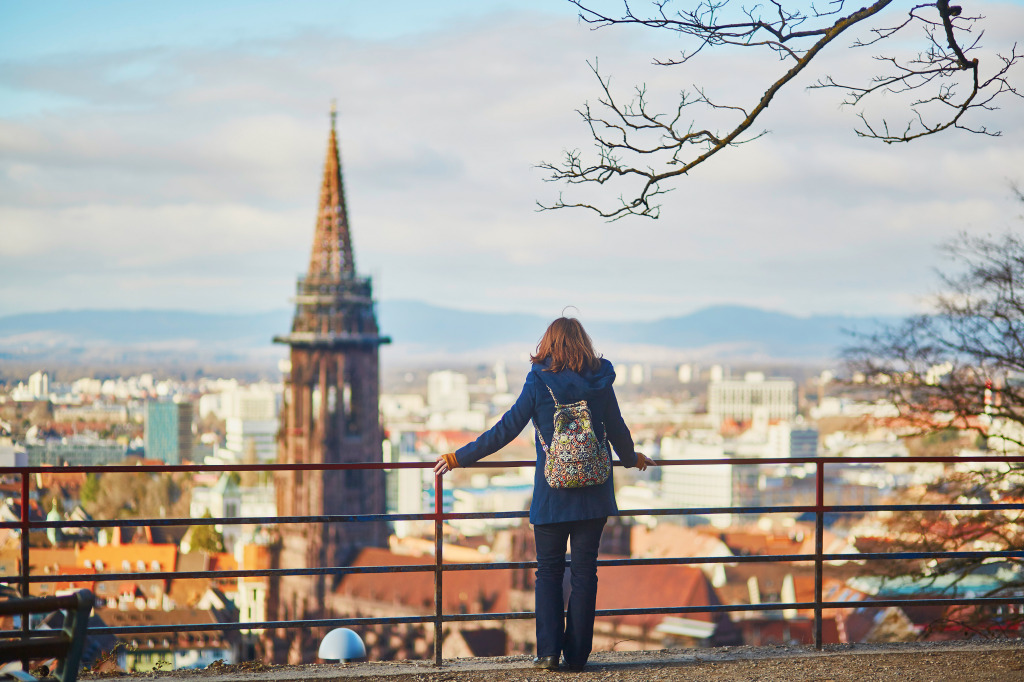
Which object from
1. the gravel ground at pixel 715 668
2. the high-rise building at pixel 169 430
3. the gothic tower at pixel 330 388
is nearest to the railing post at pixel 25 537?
the gravel ground at pixel 715 668

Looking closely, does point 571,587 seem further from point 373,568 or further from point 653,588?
point 653,588

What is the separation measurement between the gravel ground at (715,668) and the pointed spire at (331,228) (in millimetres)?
55612

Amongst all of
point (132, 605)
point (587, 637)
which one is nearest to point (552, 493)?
point (587, 637)

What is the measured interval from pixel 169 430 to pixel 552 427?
94.1 meters

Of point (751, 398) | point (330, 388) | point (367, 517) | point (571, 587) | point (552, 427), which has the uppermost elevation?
point (552, 427)

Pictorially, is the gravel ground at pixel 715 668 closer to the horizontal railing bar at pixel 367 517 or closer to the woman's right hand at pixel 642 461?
the horizontal railing bar at pixel 367 517

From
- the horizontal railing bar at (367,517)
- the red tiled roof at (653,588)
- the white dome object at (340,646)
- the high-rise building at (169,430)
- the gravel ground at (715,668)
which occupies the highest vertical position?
the horizontal railing bar at (367,517)

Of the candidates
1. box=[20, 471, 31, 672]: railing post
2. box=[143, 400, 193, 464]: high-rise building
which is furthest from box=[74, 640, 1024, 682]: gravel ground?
box=[143, 400, 193, 464]: high-rise building

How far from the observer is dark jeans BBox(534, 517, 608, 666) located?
4664 mm

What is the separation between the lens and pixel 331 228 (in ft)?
198

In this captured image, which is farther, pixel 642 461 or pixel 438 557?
pixel 438 557

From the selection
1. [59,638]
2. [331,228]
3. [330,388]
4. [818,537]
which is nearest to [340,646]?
[818,537]

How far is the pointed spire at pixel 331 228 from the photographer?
60.2 m

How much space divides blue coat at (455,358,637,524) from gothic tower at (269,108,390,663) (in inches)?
2142
